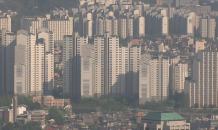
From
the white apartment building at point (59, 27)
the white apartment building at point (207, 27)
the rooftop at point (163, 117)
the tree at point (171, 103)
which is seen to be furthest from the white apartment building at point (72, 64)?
the white apartment building at point (207, 27)

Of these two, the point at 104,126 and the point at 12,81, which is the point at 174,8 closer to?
the point at 12,81

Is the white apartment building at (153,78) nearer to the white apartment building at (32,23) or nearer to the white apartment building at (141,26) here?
A: the white apartment building at (32,23)

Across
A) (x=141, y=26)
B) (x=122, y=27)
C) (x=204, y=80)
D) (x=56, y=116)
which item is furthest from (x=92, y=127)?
(x=141, y=26)

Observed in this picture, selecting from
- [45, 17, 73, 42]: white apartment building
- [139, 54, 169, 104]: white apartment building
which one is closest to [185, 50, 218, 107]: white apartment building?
[139, 54, 169, 104]: white apartment building

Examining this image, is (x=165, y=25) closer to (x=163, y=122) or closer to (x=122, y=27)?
(x=122, y=27)

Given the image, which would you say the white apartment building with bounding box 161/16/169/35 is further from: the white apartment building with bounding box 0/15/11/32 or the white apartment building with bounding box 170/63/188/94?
the white apartment building with bounding box 170/63/188/94

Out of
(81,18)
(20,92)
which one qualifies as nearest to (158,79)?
(20,92)
